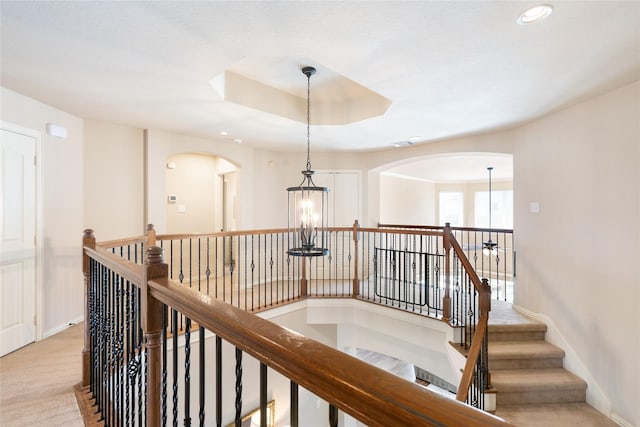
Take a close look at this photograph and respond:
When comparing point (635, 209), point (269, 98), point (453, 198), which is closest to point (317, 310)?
point (269, 98)

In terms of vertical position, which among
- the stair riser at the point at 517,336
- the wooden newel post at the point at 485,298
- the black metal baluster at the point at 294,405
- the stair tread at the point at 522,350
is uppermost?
the black metal baluster at the point at 294,405

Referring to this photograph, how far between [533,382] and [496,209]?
7061 mm

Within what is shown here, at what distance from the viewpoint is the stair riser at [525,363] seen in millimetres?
3332

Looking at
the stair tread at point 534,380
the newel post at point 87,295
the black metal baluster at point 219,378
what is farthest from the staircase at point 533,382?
the newel post at point 87,295

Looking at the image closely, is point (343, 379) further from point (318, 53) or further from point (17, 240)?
point (17, 240)

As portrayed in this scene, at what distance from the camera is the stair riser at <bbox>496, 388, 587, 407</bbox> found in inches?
121

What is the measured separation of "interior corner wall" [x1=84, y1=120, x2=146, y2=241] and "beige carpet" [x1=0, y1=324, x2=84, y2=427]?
144 centimetres

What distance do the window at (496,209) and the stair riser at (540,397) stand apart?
6.70 meters

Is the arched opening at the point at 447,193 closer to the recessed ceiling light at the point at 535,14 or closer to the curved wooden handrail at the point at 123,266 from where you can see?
the recessed ceiling light at the point at 535,14

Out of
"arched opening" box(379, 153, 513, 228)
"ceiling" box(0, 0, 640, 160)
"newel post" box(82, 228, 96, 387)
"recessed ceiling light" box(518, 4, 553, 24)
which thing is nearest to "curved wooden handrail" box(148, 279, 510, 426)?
"ceiling" box(0, 0, 640, 160)

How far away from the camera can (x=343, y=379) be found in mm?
551

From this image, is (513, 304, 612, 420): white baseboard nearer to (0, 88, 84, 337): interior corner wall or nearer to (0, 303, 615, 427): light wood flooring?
(0, 303, 615, 427): light wood flooring

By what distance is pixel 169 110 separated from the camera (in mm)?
3467

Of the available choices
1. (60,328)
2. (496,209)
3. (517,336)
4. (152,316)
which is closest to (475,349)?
→ (517,336)
